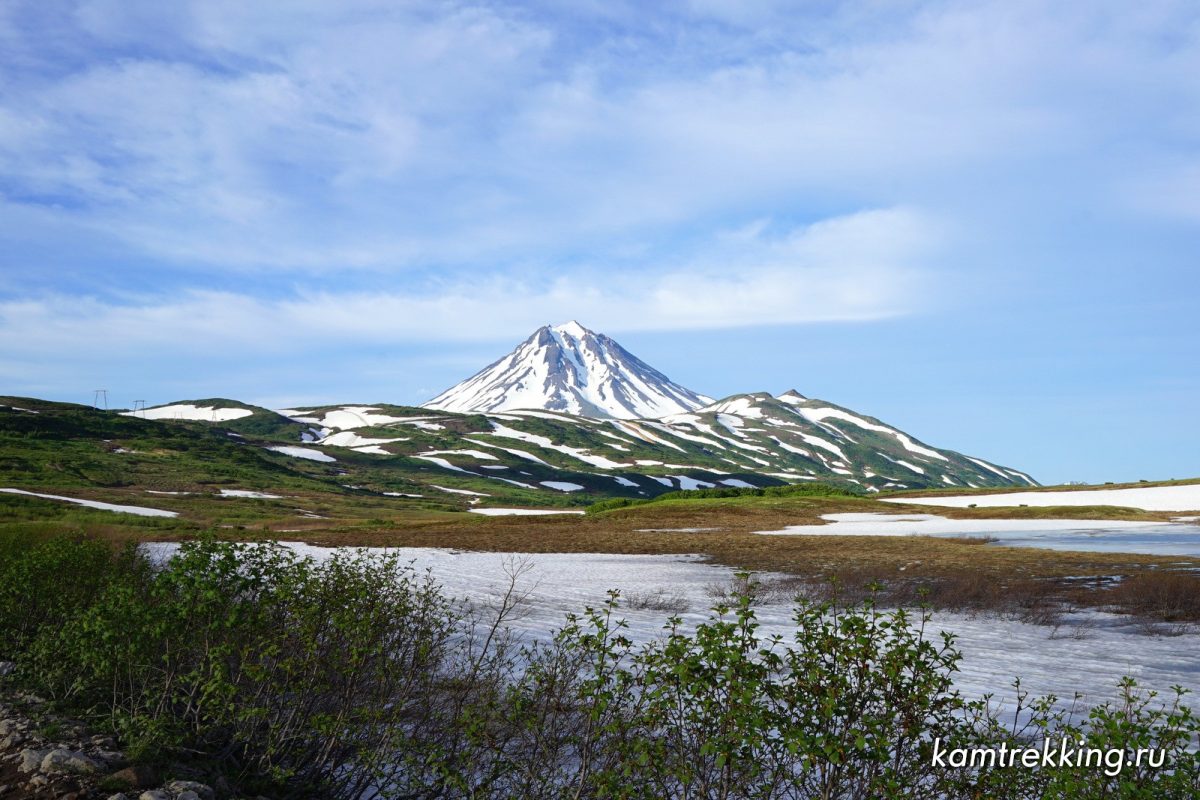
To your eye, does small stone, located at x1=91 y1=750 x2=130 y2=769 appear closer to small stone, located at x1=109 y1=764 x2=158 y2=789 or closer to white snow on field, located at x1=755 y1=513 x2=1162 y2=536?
small stone, located at x1=109 y1=764 x2=158 y2=789

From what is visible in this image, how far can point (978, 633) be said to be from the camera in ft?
67.7

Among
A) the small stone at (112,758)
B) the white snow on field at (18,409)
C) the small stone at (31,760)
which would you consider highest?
the white snow on field at (18,409)

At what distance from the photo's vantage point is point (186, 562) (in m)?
9.49

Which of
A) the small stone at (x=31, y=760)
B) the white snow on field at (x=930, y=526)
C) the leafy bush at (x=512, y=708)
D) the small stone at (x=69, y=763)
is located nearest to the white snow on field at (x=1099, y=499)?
the white snow on field at (x=930, y=526)

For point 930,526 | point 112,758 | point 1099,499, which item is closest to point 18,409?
point 930,526

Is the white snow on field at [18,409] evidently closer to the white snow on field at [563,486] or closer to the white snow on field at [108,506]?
the white snow on field at [563,486]

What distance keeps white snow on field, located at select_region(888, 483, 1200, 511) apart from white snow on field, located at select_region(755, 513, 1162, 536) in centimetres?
2191

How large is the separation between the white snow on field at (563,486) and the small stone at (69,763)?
597 feet

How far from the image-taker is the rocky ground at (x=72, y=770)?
7.75m

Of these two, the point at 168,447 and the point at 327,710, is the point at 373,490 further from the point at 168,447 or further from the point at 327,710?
the point at 327,710

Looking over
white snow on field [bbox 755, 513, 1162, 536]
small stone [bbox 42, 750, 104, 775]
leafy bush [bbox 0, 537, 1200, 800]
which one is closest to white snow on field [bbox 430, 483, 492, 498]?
white snow on field [bbox 755, 513, 1162, 536]

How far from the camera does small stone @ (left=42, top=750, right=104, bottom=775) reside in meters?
8.07

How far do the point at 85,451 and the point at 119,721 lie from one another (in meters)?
151

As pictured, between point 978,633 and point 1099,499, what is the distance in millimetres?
92133
